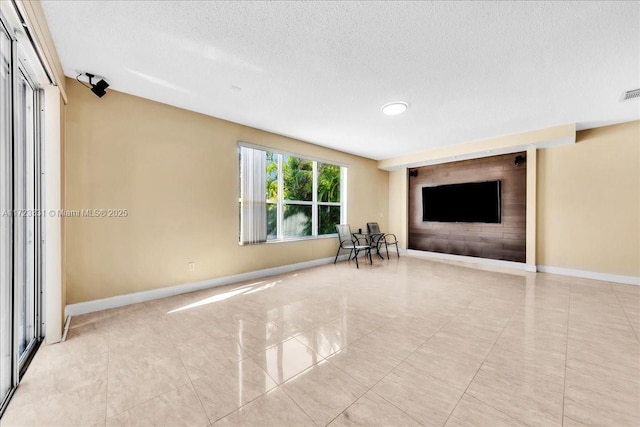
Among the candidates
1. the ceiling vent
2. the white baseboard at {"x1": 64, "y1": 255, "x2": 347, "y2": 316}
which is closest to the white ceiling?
the ceiling vent

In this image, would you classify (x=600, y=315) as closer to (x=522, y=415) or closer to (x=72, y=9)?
(x=522, y=415)

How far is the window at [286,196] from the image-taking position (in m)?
4.09

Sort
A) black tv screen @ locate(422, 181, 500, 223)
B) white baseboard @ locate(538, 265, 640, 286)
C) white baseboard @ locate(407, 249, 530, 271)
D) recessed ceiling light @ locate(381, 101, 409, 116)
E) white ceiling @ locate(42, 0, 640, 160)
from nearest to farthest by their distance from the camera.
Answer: white ceiling @ locate(42, 0, 640, 160)
recessed ceiling light @ locate(381, 101, 409, 116)
white baseboard @ locate(538, 265, 640, 286)
white baseboard @ locate(407, 249, 530, 271)
black tv screen @ locate(422, 181, 500, 223)

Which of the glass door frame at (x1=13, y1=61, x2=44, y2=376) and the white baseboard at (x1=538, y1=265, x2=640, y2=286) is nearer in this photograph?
the glass door frame at (x1=13, y1=61, x2=44, y2=376)

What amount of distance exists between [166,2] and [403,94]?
2399 millimetres

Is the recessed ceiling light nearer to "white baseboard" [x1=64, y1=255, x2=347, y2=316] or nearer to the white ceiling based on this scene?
the white ceiling

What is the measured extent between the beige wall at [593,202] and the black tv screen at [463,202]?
0.76 m

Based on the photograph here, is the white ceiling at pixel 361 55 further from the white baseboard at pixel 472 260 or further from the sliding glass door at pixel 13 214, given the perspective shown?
the white baseboard at pixel 472 260

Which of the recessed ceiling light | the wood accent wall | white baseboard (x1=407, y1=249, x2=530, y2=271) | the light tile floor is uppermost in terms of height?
the recessed ceiling light

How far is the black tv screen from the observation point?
529 cm

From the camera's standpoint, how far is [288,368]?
1.79m

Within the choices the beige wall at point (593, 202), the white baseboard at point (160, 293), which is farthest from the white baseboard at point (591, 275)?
the white baseboard at point (160, 293)

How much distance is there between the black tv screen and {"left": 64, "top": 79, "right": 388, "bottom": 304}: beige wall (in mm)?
4261

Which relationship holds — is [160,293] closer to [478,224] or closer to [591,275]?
[478,224]
